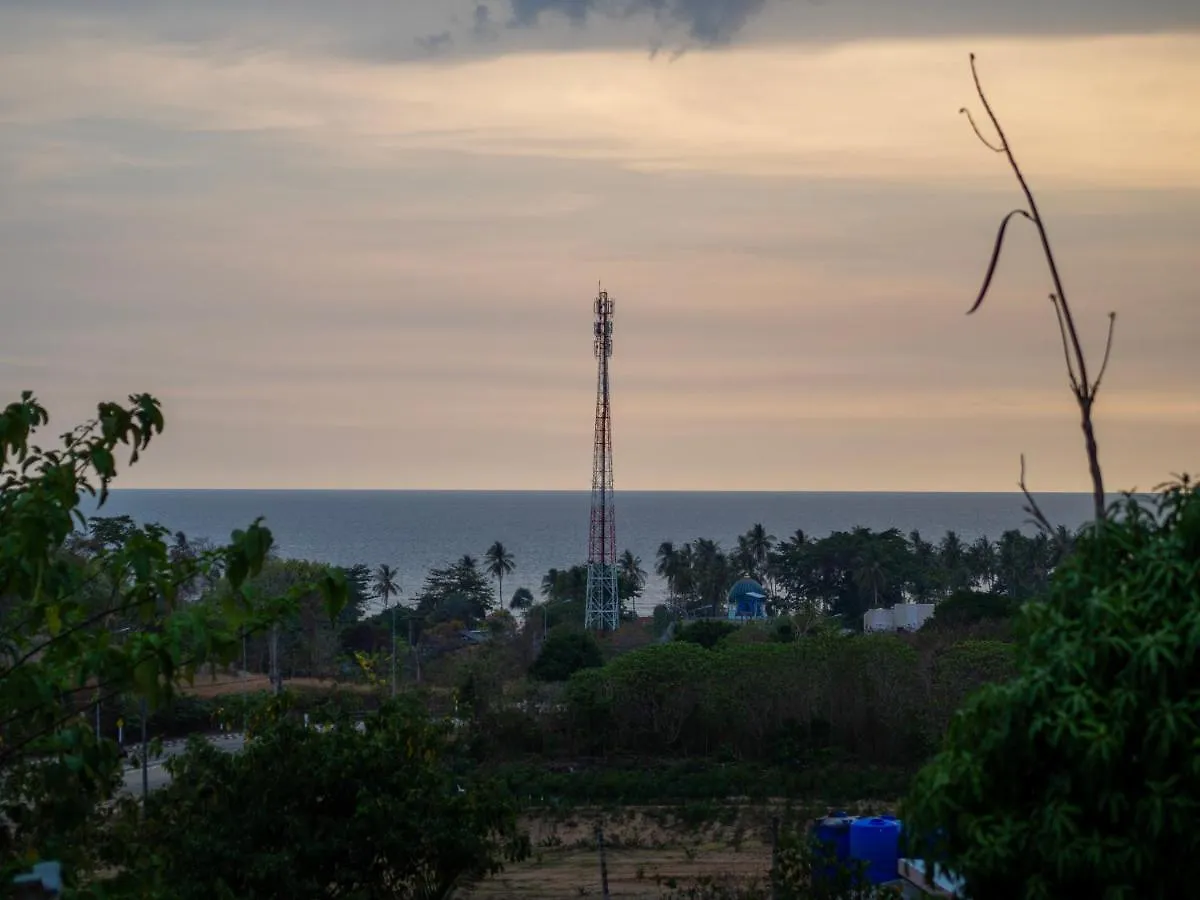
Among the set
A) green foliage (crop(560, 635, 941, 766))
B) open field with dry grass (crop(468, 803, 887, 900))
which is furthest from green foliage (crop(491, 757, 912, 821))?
green foliage (crop(560, 635, 941, 766))

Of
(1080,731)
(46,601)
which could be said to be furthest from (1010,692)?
(46,601)

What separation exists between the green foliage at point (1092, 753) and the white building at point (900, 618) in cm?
4898

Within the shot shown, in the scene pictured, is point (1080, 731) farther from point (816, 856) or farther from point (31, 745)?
point (816, 856)

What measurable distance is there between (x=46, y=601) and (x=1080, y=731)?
15.9 feet

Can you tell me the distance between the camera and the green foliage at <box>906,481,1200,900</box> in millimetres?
6461

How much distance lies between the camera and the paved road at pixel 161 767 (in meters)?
30.0

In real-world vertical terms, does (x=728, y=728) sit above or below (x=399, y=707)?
below

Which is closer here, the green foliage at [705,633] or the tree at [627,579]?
the green foliage at [705,633]

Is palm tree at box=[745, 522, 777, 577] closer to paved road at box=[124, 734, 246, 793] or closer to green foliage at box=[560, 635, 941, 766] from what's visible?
Answer: green foliage at box=[560, 635, 941, 766]

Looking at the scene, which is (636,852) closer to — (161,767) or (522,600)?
(161,767)

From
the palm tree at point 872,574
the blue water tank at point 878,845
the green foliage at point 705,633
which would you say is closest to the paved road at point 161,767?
the blue water tank at point 878,845

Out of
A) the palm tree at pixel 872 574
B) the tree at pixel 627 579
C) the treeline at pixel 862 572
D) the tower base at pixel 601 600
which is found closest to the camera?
the tower base at pixel 601 600

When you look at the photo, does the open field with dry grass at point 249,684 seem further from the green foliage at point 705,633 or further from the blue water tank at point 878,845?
the blue water tank at point 878,845

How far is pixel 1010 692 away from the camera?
6746mm
